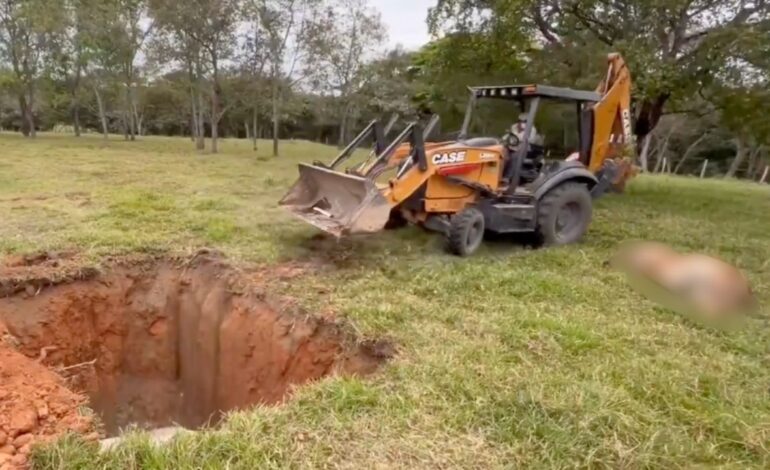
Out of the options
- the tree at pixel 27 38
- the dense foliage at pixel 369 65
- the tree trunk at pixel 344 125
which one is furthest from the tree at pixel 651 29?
the tree trunk at pixel 344 125

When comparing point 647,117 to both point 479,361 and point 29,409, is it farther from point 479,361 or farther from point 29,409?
point 29,409

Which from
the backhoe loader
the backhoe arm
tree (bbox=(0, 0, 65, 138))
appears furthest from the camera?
tree (bbox=(0, 0, 65, 138))

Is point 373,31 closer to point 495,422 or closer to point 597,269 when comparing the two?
point 597,269

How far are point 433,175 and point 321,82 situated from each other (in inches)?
779

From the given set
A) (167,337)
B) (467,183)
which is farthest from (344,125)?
(167,337)

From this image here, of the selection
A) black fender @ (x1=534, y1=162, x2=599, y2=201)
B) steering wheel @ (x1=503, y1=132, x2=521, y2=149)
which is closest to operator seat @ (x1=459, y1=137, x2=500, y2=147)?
steering wheel @ (x1=503, y1=132, x2=521, y2=149)

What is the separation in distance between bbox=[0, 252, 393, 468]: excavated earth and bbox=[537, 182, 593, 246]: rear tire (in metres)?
2.91

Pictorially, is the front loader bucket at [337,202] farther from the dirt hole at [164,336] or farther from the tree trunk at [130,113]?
the tree trunk at [130,113]

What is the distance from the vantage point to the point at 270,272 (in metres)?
5.04

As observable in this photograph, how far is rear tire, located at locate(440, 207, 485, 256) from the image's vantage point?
5.80m

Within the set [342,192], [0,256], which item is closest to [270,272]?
[342,192]

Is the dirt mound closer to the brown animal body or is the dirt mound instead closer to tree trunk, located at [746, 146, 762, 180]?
the brown animal body

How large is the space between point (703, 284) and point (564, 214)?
2.27 m

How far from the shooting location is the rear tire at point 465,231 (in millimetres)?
5801
